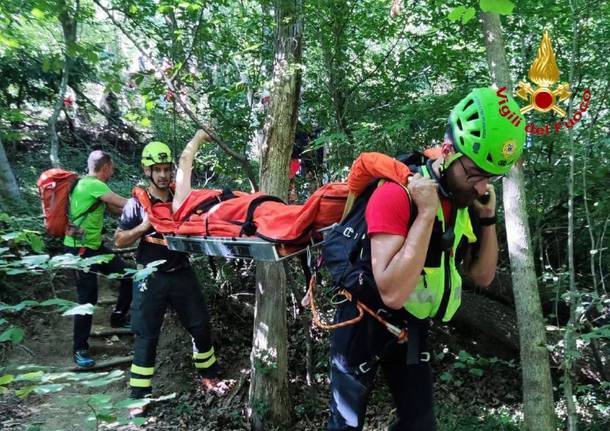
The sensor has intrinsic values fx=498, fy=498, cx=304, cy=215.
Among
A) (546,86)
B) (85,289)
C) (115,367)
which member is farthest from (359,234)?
(115,367)

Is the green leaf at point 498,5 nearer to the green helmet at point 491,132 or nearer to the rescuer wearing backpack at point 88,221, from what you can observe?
the green helmet at point 491,132

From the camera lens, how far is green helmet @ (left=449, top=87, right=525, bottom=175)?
2438mm

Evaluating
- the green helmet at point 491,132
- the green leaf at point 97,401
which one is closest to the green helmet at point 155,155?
the green leaf at point 97,401

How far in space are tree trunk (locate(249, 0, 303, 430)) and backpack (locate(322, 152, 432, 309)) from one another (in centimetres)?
223

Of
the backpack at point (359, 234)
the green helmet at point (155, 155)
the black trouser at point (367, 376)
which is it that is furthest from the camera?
the green helmet at point (155, 155)

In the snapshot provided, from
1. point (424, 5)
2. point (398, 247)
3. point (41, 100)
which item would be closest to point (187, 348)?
point (398, 247)

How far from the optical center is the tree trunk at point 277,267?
4891 millimetres

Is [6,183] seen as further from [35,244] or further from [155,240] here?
[35,244]

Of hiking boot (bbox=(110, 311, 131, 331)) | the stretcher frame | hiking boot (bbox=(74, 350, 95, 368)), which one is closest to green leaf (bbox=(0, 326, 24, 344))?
the stretcher frame

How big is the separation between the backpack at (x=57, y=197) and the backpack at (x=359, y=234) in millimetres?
4156

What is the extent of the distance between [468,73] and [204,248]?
4436 mm

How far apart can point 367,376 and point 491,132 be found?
4.93 feet

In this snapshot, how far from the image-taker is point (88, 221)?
6.02m

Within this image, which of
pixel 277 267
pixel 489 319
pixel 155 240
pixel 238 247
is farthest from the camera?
pixel 489 319
